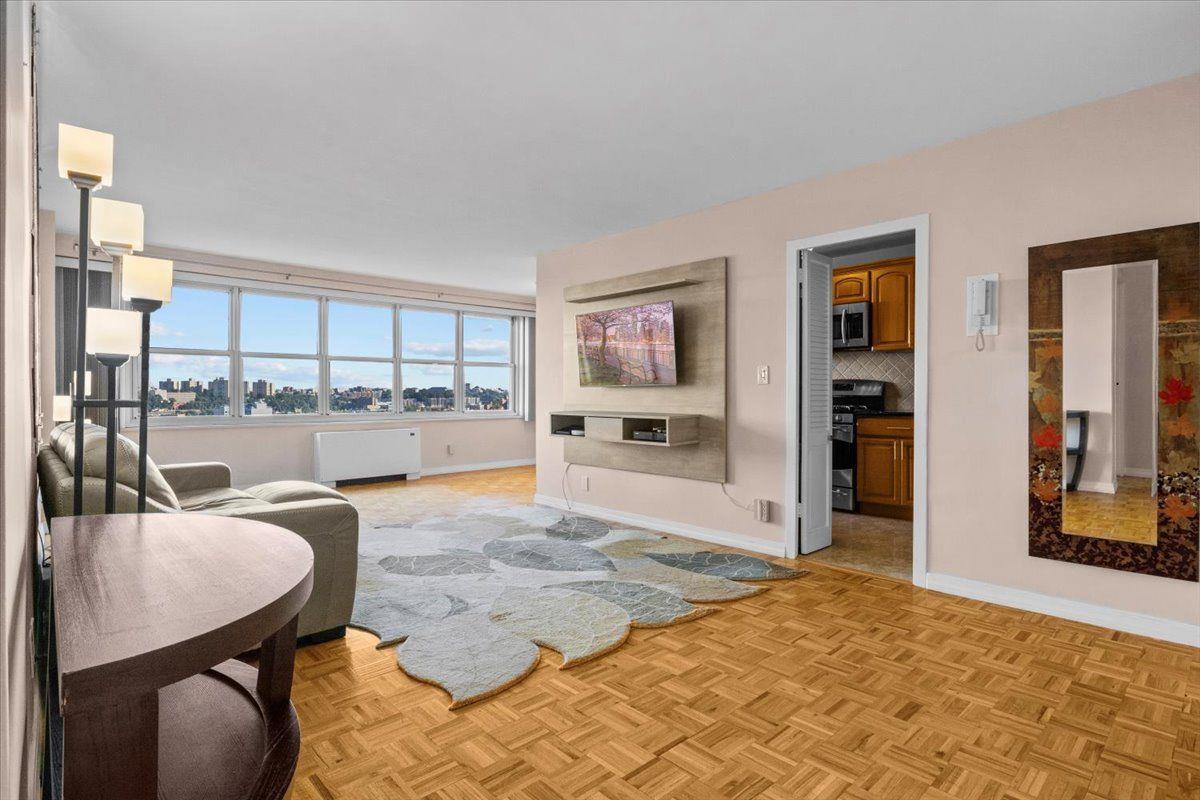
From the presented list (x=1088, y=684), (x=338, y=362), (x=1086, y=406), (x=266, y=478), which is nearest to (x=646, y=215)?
(x=1086, y=406)

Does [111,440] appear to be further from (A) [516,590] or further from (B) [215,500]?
(A) [516,590]

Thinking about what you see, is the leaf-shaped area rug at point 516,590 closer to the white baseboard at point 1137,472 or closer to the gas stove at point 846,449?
the white baseboard at point 1137,472

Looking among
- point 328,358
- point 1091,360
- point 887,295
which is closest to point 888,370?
point 887,295

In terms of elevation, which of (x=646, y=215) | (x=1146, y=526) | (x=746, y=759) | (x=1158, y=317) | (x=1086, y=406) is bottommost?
(x=746, y=759)

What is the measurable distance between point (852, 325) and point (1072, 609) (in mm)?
3104

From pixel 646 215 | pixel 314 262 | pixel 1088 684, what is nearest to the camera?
pixel 1088 684

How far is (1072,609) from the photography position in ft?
9.86

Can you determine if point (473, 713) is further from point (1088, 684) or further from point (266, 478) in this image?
point (266, 478)

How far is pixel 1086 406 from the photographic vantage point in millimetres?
2979

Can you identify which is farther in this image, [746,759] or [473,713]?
[473,713]

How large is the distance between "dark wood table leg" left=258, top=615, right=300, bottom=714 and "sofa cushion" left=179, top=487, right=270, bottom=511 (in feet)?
5.40

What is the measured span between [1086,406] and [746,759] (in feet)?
7.85

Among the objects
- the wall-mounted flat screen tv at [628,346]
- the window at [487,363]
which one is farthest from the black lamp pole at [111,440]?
→ the window at [487,363]

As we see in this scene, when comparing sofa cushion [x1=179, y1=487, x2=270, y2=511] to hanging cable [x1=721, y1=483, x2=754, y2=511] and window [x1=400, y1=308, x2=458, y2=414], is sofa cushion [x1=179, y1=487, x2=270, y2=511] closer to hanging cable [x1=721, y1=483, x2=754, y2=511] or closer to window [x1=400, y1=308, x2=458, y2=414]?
hanging cable [x1=721, y1=483, x2=754, y2=511]
